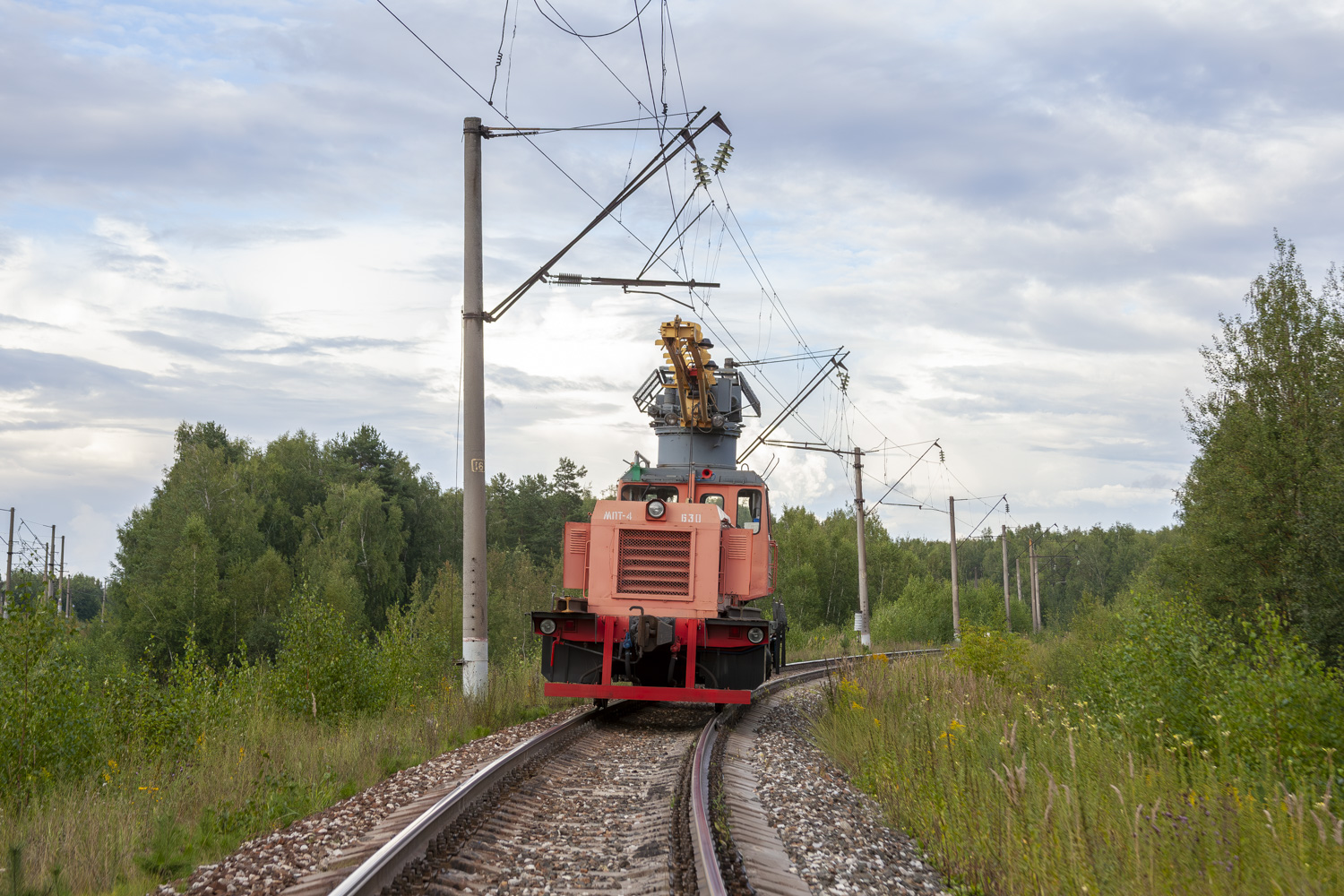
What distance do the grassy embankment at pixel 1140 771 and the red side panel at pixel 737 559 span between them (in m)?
2.13

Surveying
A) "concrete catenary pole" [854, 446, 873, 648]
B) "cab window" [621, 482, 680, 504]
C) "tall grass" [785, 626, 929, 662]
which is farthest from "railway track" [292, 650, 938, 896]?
"concrete catenary pole" [854, 446, 873, 648]

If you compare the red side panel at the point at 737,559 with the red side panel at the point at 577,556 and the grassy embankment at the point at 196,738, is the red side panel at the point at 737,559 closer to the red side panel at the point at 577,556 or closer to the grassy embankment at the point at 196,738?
the red side panel at the point at 577,556

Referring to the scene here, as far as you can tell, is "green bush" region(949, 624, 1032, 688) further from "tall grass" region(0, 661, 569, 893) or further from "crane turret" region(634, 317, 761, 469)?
"tall grass" region(0, 661, 569, 893)

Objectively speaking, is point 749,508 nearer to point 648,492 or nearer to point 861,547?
point 648,492

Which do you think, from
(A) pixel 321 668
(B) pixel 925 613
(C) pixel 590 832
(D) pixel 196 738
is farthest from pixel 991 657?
(B) pixel 925 613

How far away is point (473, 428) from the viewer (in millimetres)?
13133

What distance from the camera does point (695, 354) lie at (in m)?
14.2

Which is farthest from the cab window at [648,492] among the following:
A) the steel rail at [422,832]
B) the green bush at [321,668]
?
the steel rail at [422,832]

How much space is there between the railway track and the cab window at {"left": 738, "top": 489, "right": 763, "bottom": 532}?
15.2 ft

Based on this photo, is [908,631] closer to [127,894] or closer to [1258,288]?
[1258,288]

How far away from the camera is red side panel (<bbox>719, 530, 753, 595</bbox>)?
42.9 ft

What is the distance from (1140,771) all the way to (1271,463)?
12.2 metres

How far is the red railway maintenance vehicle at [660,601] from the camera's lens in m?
11.8

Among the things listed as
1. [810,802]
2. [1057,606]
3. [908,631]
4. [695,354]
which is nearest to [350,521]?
[908,631]
